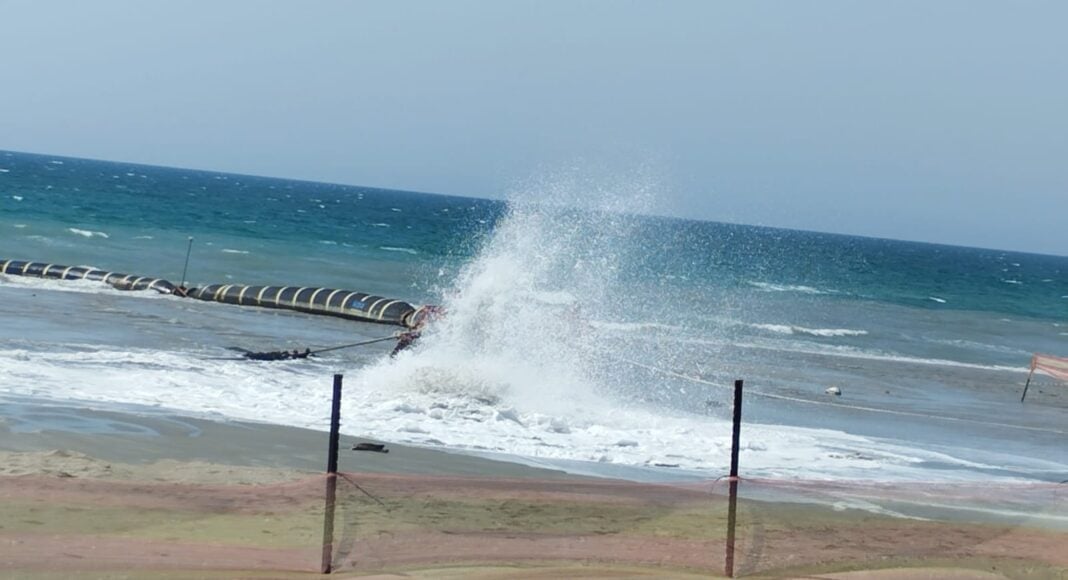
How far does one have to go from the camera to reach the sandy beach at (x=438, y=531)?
8406mm

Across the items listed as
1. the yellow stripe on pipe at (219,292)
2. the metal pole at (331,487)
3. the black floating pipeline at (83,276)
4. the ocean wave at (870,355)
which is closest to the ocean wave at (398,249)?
the black floating pipeline at (83,276)

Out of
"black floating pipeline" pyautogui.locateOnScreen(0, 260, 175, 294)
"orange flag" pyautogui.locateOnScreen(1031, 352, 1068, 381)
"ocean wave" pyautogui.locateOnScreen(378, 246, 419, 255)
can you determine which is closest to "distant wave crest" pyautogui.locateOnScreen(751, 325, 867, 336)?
"orange flag" pyautogui.locateOnScreen(1031, 352, 1068, 381)

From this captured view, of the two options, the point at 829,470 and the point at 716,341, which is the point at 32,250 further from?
the point at 829,470

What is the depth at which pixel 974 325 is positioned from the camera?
55.1 m

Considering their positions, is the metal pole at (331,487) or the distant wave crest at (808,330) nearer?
the metal pole at (331,487)

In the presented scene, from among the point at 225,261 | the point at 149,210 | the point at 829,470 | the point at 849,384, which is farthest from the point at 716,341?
the point at 149,210

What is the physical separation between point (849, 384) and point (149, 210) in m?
58.3

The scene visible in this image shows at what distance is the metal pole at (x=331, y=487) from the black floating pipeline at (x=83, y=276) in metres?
25.5

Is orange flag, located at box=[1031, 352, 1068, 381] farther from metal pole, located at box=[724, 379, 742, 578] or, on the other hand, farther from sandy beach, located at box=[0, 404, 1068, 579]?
metal pole, located at box=[724, 379, 742, 578]

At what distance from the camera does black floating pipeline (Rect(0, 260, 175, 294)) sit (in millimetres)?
33531

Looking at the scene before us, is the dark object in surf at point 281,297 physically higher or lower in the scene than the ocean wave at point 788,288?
lower

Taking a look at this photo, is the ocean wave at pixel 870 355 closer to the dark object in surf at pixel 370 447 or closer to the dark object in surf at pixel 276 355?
the dark object in surf at pixel 276 355

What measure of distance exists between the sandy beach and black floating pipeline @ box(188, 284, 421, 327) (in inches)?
802

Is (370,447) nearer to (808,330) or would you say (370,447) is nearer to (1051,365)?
(1051,365)
